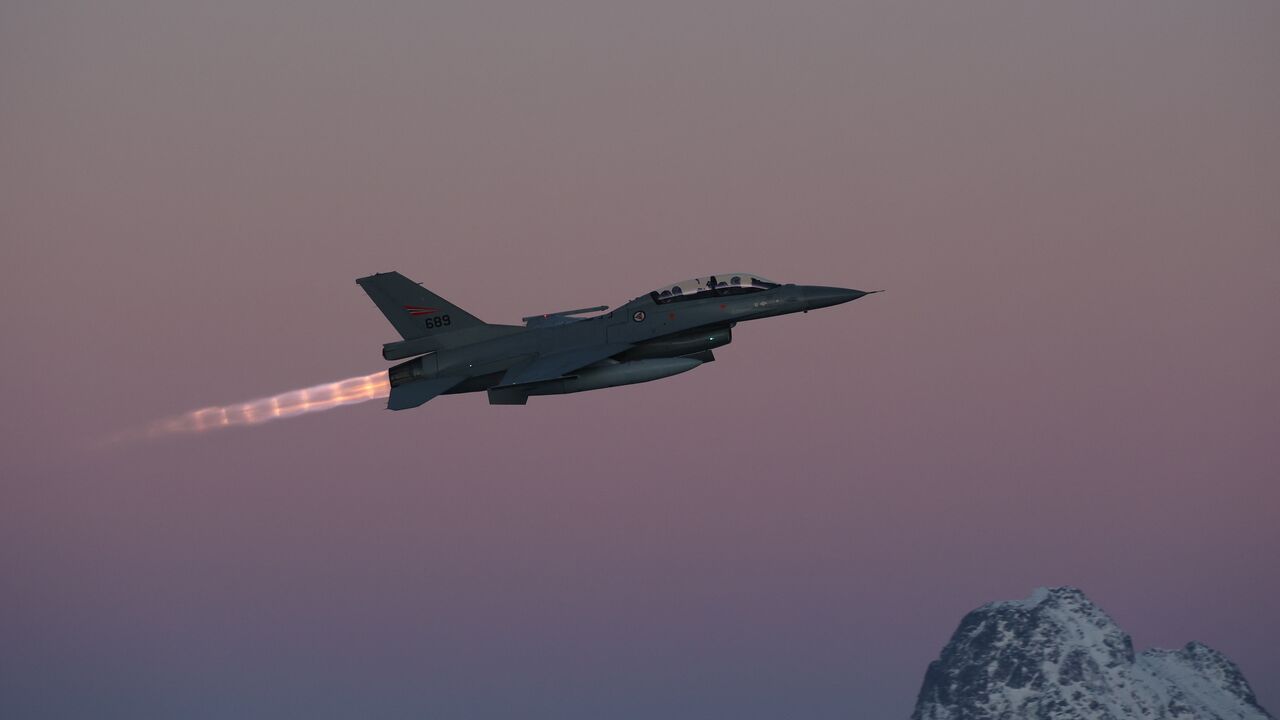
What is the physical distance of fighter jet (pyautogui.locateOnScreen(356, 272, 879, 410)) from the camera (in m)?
72.0

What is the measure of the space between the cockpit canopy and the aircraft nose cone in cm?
189

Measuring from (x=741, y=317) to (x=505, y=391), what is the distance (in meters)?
12.0

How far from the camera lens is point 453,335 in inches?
2901

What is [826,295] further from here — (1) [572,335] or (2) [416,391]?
(2) [416,391]

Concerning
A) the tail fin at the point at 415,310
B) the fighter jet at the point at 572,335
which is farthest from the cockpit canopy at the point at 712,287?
the tail fin at the point at 415,310

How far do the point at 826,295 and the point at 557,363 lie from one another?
13.5 meters

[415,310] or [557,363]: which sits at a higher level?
[415,310]

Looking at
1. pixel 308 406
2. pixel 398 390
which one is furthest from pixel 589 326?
pixel 308 406

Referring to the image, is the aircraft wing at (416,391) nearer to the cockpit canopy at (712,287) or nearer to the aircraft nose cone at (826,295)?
the cockpit canopy at (712,287)

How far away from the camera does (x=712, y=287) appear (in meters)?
73.4

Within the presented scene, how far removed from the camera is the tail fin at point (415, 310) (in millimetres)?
73812

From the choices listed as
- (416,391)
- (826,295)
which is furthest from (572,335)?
(826,295)

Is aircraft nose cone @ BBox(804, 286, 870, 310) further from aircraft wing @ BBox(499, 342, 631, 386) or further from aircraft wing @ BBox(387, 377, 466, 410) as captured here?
aircraft wing @ BBox(387, 377, 466, 410)

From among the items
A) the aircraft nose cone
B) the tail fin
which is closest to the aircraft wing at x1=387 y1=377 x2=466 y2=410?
the tail fin
